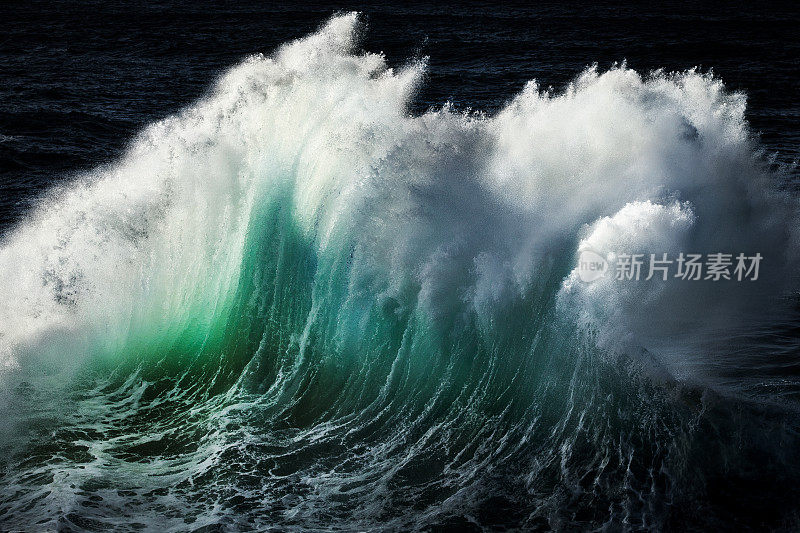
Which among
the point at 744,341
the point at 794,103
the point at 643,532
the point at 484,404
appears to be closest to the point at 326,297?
the point at 484,404

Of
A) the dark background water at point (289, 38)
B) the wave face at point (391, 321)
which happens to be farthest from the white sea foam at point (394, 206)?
the dark background water at point (289, 38)

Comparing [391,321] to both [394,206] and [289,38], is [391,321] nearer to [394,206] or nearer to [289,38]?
[394,206]

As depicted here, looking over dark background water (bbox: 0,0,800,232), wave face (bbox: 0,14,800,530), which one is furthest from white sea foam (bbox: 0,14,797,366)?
dark background water (bbox: 0,0,800,232)

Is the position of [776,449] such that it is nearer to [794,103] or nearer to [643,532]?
[643,532]

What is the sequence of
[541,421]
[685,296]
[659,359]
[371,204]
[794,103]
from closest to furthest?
[541,421] → [659,359] → [371,204] → [685,296] → [794,103]

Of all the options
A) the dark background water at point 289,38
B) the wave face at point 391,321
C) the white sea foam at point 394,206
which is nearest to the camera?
the wave face at point 391,321

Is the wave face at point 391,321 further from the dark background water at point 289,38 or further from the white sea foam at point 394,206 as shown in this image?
the dark background water at point 289,38
